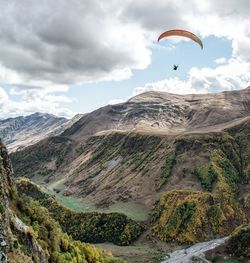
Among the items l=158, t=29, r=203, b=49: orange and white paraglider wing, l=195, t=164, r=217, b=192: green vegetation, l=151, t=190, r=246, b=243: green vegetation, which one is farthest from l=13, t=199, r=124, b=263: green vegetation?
l=195, t=164, r=217, b=192: green vegetation

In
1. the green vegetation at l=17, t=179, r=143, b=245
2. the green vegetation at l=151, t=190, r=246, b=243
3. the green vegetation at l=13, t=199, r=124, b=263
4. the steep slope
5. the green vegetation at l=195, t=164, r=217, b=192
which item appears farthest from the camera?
the green vegetation at l=195, t=164, r=217, b=192

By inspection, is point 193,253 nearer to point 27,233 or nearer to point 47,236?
point 47,236

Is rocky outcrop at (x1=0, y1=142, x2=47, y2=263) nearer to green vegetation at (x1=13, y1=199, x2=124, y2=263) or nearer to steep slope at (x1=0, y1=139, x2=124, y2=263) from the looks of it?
steep slope at (x1=0, y1=139, x2=124, y2=263)

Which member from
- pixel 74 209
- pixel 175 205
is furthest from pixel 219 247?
pixel 74 209

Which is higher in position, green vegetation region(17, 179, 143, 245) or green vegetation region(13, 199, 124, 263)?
green vegetation region(13, 199, 124, 263)

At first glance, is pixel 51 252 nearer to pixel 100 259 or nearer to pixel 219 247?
pixel 100 259

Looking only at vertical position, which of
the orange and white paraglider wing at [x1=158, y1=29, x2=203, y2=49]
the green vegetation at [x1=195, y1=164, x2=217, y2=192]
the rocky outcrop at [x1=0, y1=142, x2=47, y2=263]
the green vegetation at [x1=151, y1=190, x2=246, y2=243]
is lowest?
the green vegetation at [x1=151, y1=190, x2=246, y2=243]

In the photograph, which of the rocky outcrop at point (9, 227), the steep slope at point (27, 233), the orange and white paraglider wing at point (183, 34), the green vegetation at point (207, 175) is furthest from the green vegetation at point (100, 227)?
the rocky outcrop at point (9, 227)

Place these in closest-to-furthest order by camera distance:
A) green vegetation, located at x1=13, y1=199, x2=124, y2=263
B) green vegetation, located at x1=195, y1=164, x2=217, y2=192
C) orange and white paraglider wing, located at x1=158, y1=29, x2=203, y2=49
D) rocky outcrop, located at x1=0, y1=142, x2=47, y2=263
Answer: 1. rocky outcrop, located at x1=0, y1=142, x2=47, y2=263
2. green vegetation, located at x1=13, y1=199, x2=124, y2=263
3. orange and white paraglider wing, located at x1=158, y1=29, x2=203, y2=49
4. green vegetation, located at x1=195, y1=164, x2=217, y2=192
